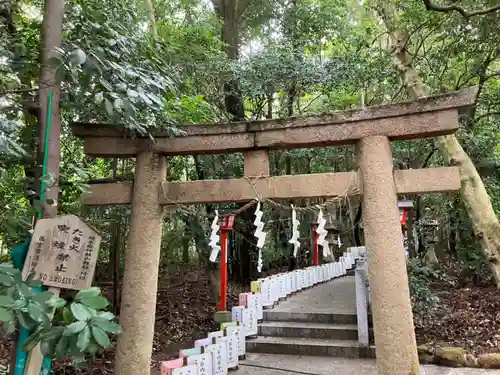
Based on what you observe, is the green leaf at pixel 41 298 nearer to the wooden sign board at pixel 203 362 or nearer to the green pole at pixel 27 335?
the green pole at pixel 27 335

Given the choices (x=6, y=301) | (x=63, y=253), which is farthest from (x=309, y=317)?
(x=6, y=301)

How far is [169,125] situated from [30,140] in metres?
1.36

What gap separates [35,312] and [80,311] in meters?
0.26

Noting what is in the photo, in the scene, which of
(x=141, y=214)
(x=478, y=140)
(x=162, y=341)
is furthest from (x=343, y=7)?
(x=162, y=341)

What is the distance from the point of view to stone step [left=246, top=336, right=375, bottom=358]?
19.8 ft

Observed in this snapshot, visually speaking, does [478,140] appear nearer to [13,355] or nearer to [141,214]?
[141,214]

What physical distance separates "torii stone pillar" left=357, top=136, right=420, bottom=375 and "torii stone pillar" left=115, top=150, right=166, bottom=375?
7.48 ft

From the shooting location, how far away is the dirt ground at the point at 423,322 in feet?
20.1

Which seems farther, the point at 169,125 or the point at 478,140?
the point at 478,140

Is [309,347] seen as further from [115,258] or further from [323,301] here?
[115,258]

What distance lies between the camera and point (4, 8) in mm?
3322

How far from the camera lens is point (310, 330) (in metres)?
6.73

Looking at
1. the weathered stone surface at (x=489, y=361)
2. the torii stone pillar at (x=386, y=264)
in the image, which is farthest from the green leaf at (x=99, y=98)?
the weathered stone surface at (x=489, y=361)

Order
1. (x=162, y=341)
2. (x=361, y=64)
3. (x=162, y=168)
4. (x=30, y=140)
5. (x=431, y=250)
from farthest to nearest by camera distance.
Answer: (x=431, y=250)
(x=361, y=64)
(x=162, y=341)
(x=162, y=168)
(x=30, y=140)
